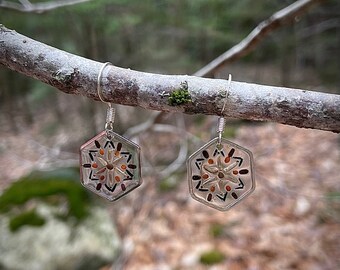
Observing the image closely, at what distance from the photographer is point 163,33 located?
187 inches

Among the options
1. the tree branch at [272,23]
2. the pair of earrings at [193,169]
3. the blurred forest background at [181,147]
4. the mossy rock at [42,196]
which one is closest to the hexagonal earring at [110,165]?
the pair of earrings at [193,169]

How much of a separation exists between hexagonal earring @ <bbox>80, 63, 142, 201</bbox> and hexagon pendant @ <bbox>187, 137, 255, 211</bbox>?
0.16 meters

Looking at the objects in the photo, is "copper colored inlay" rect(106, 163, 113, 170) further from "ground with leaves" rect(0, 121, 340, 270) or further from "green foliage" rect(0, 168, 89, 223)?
"green foliage" rect(0, 168, 89, 223)

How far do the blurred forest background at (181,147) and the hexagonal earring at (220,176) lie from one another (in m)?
1.05

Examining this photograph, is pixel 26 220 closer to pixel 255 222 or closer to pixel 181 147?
pixel 255 222

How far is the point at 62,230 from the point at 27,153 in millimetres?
3317

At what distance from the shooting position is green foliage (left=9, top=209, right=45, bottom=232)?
2543 millimetres

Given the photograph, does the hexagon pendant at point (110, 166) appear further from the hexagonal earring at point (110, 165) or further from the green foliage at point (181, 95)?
the green foliage at point (181, 95)

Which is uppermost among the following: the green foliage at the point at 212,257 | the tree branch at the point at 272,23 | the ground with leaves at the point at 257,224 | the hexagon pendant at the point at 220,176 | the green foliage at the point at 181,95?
the tree branch at the point at 272,23

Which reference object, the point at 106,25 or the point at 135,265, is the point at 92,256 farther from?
the point at 106,25

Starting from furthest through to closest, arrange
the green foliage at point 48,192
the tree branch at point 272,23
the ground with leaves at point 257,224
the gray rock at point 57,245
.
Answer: the green foliage at point 48,192
the ground with leaves at point 257,224
the gray rock at point 57,245
the tree branch at point 272,23

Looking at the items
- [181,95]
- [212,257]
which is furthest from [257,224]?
[181,95]

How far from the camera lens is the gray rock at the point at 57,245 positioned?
238 cm

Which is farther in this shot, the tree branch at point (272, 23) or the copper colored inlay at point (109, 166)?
the tree branch at point (272, 23)
